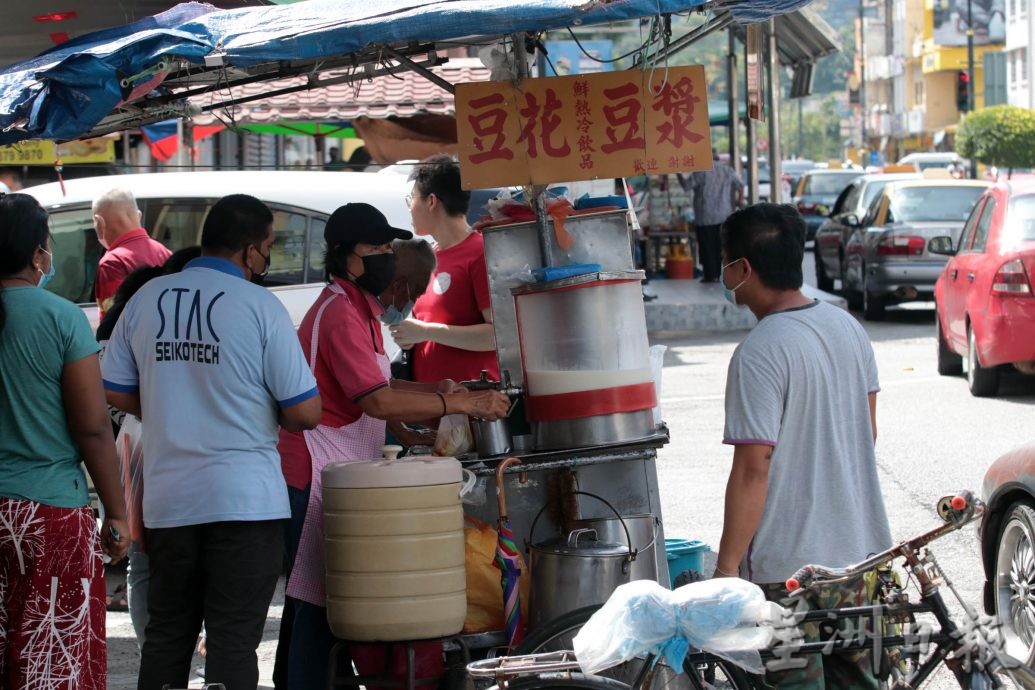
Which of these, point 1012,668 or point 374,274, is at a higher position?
point 374,274

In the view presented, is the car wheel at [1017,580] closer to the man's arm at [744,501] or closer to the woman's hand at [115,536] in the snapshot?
→ the man's arm at [744,501]

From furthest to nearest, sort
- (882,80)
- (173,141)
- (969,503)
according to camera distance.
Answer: (882,80)
(173,141)
(969,503)

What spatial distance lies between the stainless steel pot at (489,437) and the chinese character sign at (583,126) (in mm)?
834

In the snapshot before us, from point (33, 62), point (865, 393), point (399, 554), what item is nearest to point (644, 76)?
point (865, 393)

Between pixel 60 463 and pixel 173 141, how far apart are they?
38.8ft

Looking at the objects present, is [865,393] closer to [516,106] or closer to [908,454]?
[516,106]

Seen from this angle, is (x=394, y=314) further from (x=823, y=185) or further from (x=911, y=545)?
(x=823, y=185)

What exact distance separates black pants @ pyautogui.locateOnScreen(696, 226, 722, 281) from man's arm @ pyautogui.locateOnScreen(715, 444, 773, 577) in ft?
55.2

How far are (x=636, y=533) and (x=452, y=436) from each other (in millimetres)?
713

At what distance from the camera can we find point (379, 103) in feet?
50.5

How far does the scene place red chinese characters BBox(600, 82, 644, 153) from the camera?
4.68 meters

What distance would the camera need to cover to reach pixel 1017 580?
5.33 m

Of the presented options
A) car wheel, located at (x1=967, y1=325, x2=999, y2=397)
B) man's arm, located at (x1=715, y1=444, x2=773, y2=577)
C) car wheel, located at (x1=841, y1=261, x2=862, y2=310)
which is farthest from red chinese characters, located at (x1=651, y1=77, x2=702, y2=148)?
car wheel, located at (x1=841, y1=261, x2=862, y2=310)

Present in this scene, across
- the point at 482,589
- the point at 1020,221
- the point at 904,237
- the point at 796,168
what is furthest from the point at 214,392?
the point at 796,168
